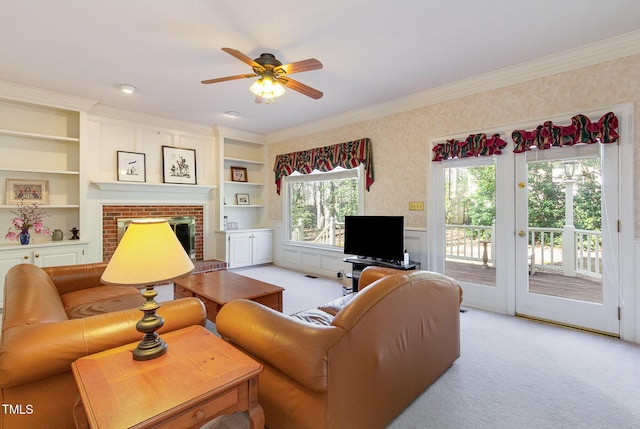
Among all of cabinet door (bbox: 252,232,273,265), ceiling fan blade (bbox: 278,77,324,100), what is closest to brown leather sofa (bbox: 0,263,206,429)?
ceiling fan blade (bbox: 278,77,324,100)

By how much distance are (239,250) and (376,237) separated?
9.32 feet

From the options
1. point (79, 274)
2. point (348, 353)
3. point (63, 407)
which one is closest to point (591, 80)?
point (348, 353)

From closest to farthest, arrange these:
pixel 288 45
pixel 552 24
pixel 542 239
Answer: pixel 552 24, pixel 288 45, pixel 542 239

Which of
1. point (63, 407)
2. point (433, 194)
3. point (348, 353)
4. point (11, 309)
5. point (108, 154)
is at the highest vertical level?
point (108, 154)

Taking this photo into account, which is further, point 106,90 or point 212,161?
point 212,161

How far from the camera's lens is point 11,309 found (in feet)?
5.01

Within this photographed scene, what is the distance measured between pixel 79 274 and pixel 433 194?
4003 mm

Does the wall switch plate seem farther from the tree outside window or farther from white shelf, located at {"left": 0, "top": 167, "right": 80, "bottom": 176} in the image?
white shelf, located at {"left": 0, "top": 167, "right": 80, "bottom": 176}

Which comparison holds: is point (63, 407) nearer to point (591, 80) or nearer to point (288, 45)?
point (288, 45)

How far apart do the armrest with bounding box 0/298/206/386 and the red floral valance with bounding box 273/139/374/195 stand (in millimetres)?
3736

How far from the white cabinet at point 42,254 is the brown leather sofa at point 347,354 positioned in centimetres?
357

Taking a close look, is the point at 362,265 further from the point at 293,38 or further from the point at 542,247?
the point at 293,38

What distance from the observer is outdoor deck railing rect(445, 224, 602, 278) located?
2.99 m

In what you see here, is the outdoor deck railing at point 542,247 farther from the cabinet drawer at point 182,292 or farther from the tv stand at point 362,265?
the cabinet drawer at point 182,292
